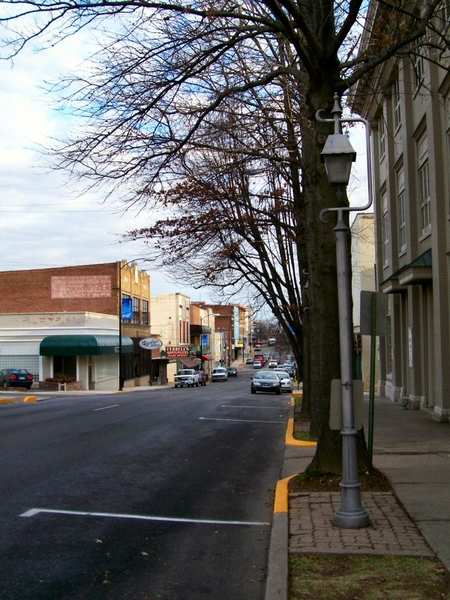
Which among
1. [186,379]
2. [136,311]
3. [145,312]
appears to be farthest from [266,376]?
[145,312]

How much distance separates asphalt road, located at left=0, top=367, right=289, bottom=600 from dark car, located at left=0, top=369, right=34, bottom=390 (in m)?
28.4

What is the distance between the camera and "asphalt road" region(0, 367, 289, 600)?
5.57 metres

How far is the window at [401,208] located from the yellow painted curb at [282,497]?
14.0 m

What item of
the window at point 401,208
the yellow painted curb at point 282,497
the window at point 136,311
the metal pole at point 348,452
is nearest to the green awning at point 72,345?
the window at point 136,311

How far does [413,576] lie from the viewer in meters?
5.26

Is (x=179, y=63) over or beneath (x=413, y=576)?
over

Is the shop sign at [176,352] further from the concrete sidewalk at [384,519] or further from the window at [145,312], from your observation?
the concrete sidewalk at [384,519]

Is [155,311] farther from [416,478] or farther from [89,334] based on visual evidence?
[416,478]

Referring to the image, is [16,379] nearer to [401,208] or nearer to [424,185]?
[401,208]

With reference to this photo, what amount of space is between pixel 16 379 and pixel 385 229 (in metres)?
26.9

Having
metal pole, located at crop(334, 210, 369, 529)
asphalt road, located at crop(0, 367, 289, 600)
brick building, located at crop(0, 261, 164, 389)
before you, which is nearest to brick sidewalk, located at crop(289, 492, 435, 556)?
metal pole, located at crop(334, 210, 369, 529)

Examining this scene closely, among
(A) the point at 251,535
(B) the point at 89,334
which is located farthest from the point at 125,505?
(B) the point at 89,334

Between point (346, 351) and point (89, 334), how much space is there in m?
43.7

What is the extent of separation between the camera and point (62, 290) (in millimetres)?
56469
